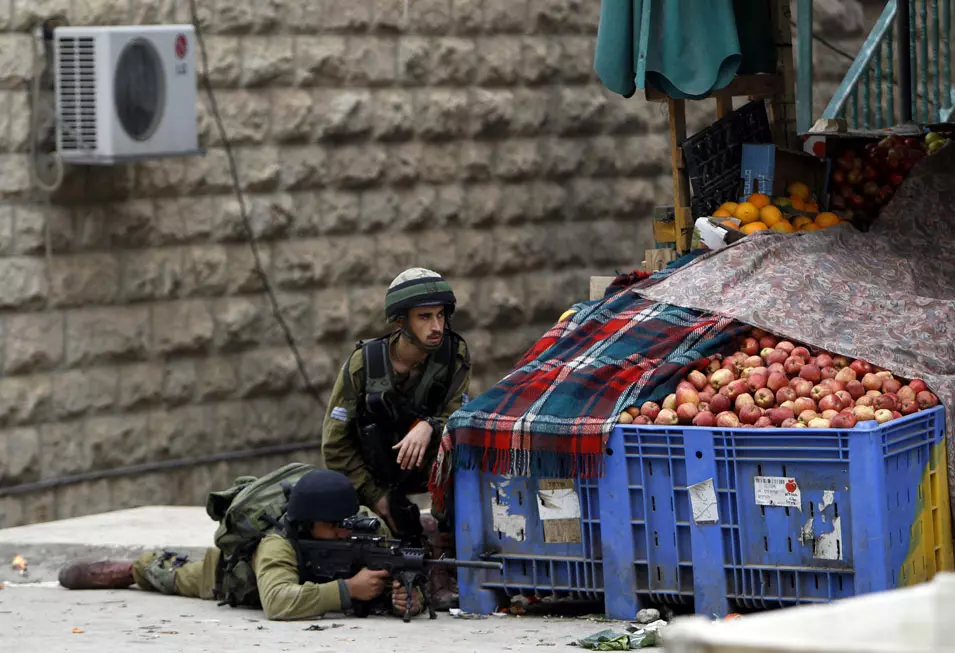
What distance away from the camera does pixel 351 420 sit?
7613 mm

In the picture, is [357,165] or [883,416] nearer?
[883,416]

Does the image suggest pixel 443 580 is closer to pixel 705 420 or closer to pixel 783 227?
pixel 705 420

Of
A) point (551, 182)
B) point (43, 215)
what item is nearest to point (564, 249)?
point (551, 182)

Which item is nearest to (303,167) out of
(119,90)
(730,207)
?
(119,90)

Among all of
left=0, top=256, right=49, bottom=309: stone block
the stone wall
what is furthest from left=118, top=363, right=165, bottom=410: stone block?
left=0, top=256, right=49, bottom=309: stone block

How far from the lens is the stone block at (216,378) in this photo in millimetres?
9945

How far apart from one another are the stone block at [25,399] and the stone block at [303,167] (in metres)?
1.96

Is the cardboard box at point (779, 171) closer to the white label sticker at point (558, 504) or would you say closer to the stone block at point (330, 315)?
the white label sticker at point (558, 504)

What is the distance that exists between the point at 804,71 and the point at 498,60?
3.29 m

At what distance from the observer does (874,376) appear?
6.61 metres

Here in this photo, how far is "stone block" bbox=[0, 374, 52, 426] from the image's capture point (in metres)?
9.07

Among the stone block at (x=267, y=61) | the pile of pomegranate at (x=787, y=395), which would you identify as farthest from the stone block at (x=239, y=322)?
the pile of pomegranate at (x=787, y=395)

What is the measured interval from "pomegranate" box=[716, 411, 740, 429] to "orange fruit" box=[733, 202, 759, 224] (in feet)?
6.23

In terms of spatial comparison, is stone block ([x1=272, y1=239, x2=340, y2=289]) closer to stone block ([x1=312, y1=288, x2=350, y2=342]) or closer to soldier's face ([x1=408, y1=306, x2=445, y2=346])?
stone block ([x1=312, y1=288, x2=350, y2=342])
